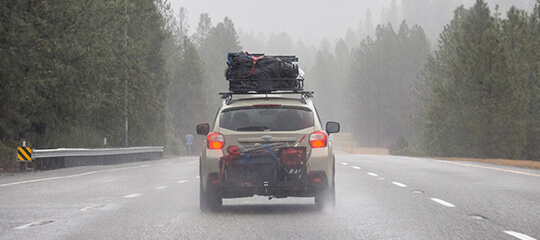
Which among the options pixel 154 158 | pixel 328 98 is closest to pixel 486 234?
pixel 154 158

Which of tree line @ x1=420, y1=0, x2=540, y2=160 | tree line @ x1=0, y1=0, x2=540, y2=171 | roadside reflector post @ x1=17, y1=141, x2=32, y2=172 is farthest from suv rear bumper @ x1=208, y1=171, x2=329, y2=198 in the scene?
tree line @ x1=420, y1=0, x2=540, y2=160

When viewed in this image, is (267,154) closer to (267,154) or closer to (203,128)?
(267,154)

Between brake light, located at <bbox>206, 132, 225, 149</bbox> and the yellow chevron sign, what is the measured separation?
50.6 feet

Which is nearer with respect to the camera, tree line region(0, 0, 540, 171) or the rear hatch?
the rear hatch

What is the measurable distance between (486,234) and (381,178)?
11.7m

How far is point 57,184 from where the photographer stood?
19.6 metres

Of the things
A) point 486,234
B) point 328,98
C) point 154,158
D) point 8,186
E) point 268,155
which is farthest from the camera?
point 328,98

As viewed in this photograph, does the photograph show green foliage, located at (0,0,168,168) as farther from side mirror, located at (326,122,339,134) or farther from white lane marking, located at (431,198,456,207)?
white lane marking, located at (431,198,456,207)

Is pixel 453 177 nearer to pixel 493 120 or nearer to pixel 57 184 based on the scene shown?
pixel 57 184

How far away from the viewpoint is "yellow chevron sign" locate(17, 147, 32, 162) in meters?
26.0

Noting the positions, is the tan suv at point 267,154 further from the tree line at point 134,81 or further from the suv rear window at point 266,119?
the tree line at point 134,81

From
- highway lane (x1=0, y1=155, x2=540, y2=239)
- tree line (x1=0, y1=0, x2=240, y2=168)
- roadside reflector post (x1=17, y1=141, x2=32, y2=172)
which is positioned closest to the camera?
highway lane (x1=0, y1=155, x2=540, y2=239)

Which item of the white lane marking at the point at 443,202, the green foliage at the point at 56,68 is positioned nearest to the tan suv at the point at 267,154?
the white lane marking at the point at 443,202

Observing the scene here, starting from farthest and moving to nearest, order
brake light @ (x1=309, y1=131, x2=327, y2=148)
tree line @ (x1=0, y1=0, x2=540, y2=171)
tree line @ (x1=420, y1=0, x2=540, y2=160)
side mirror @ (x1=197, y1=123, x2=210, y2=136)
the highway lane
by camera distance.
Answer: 1. tree line @ (x1=420, y1=0, x2=540, y2=160)
2. tree line @ (x1=0, y1=0, x2=540, y2=171)
3. side mirror @ (x1=197, y1=123, x2=210, y2=136)
4. brake light @ (x1=309, y1=131, x2=327, y2=148)
5. the highway lane
